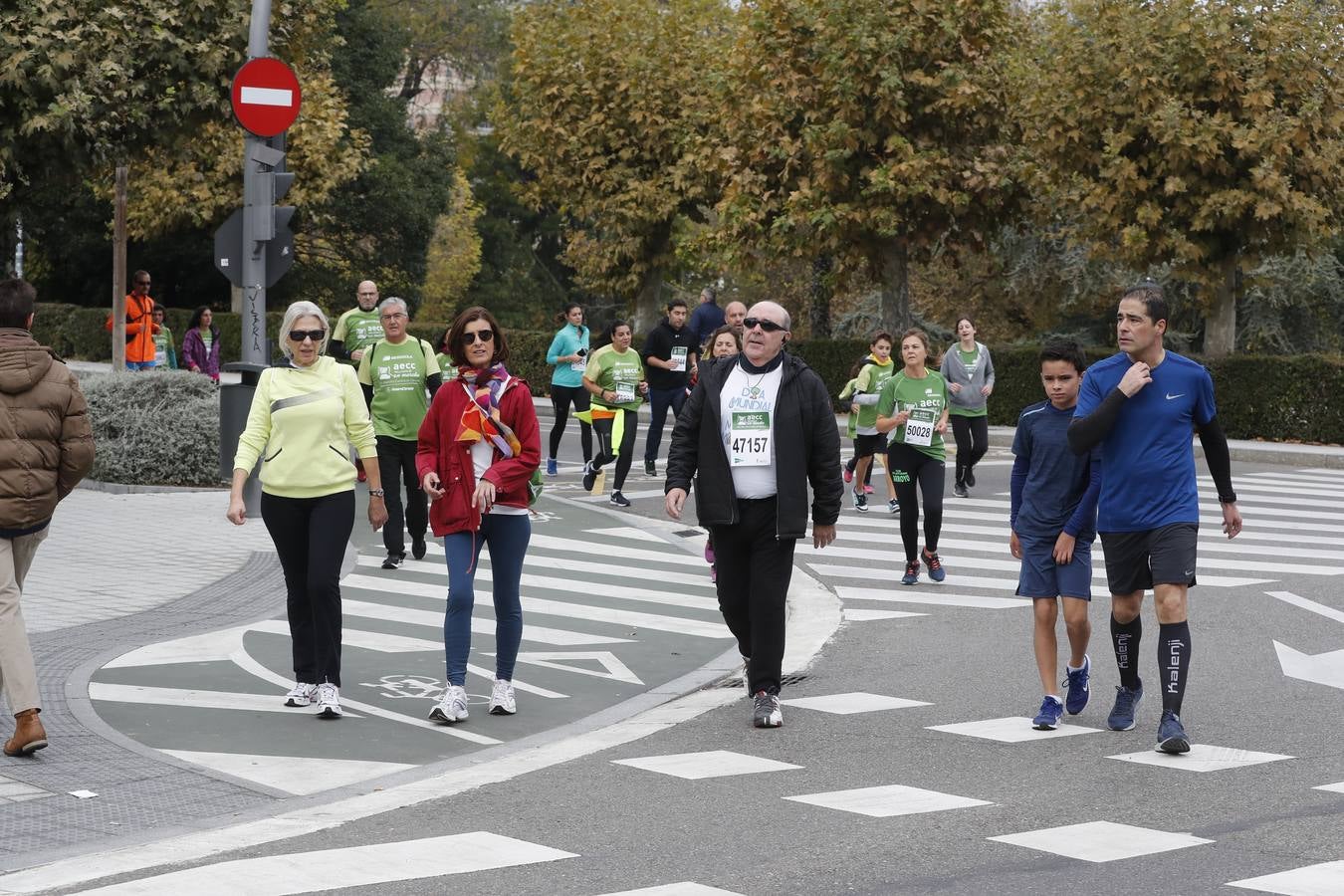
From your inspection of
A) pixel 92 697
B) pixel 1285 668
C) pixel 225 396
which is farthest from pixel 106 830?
pixel 225 396

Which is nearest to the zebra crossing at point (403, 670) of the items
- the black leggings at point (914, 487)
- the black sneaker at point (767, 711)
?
the black sneaker at point (767, 711)

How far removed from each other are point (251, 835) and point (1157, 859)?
2839 millimetres

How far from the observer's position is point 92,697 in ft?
27.3

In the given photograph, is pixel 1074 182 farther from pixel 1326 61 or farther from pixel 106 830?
pixel 106 830

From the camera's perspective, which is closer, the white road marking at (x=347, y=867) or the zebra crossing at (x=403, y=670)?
the white road marking at (x=347, y=867)

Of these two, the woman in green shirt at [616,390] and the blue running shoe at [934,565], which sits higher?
the woman in green shirt at [616,390]

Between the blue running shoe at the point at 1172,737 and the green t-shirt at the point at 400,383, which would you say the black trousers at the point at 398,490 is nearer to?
the green t-shirt at the point at 400,383

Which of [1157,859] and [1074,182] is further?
[1074,182]

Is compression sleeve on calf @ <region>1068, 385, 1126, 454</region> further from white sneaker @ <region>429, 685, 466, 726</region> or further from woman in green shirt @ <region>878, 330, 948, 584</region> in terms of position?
woman in green shirt @ <region>878, 330, 948, 584</region>

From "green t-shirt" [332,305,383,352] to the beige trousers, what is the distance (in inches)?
343

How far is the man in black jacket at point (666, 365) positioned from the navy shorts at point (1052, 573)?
11563mm

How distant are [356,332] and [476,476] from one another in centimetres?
804

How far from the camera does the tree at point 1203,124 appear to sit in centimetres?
2686

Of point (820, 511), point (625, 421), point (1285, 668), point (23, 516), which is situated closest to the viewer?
point (23, 516)
